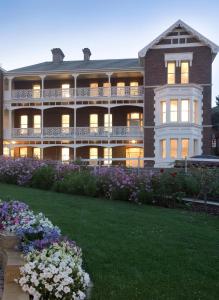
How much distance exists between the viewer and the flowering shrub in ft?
12.6

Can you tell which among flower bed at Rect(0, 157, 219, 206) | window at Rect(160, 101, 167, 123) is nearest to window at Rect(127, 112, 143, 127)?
window at Rect(160, 101, 167, 123)

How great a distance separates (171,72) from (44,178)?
1801 centimetres

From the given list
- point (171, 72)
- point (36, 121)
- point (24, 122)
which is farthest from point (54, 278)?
point (24, 122)

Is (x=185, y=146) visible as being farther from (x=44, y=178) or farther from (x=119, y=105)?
(x=44, y=178)

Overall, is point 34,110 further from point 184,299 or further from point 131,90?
point 184,299

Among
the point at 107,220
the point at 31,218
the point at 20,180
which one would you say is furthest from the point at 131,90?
the point at 31,218

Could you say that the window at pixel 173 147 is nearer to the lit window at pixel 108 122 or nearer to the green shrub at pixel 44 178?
the lit window at pixel 108 122

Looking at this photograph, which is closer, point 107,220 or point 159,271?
point 159,271

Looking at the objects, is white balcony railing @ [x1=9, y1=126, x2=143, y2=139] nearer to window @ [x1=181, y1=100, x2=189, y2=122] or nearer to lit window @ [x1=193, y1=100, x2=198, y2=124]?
window @ [x1=181, y1=100, x2=189, y2=122]

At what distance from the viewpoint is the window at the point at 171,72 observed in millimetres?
28906

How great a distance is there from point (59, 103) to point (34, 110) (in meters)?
3.17

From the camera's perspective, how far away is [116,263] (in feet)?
17.3

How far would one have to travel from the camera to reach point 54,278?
12.6 ft

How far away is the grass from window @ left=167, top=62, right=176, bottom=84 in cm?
2027
